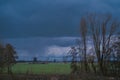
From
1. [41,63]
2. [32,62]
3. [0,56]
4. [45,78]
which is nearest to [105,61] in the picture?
[0,56]

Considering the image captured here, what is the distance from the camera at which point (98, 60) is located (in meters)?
74.8

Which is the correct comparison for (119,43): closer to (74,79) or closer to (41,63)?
(74,79)

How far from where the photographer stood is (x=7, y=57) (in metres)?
79.9

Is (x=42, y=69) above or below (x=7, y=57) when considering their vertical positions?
below

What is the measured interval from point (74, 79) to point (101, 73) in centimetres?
2526

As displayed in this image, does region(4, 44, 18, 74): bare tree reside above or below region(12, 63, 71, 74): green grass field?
above

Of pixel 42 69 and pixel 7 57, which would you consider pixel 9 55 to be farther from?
pixel 42 69

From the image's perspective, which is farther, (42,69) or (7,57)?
(42,69)

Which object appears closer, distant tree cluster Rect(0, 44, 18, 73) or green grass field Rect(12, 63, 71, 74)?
green grass field Rect(12, 63, 71, 74)

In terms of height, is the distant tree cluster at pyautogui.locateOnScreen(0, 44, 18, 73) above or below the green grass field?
above

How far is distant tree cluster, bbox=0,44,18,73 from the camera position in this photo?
75550 mm

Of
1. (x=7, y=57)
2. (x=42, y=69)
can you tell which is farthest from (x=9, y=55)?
(x=42, y=69)

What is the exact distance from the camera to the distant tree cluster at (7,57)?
7555cm

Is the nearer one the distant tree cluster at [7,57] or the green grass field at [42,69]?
the green grass field at [42,69]
